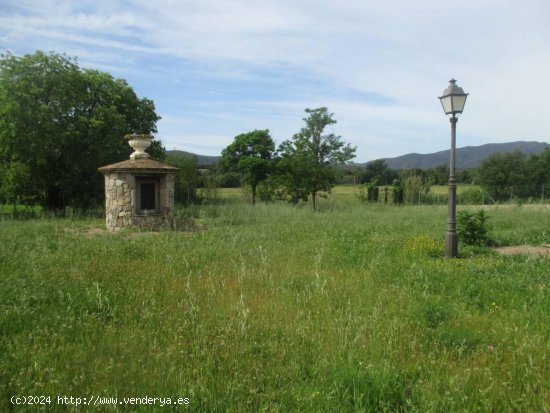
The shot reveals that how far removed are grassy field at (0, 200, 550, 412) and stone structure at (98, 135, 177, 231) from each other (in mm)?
6561

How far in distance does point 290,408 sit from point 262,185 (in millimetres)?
24069

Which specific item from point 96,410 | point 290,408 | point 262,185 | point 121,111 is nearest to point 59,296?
point 96,410

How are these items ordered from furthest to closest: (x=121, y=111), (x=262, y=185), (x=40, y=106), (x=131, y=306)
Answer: (x=262, y=185)
(x=121, y=111)
(x=40, y=106)
(x=131, y=306)

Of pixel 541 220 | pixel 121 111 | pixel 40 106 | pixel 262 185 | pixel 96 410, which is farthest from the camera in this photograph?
pixel 262 185

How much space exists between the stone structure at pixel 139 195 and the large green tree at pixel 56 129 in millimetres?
4789

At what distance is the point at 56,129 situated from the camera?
17.1m

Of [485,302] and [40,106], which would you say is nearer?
[485,302]

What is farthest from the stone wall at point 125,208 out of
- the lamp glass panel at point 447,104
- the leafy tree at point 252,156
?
the leafy tree at point 252,156

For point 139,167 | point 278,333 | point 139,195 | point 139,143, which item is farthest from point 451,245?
point 139,143

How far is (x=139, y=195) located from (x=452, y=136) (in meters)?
10.0

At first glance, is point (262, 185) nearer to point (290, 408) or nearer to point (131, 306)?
point (131, 306)

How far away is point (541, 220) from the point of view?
15227 millimetres

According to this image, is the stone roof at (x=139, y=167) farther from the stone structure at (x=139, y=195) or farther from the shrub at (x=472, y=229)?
the shrub at (x=472, y=229)

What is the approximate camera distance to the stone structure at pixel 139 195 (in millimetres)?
13609
